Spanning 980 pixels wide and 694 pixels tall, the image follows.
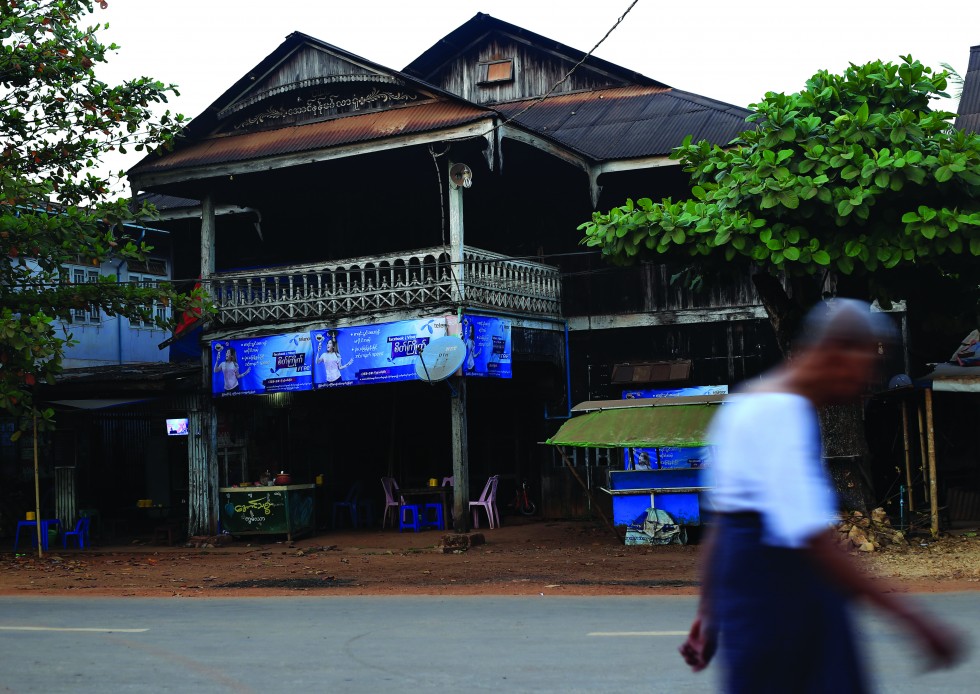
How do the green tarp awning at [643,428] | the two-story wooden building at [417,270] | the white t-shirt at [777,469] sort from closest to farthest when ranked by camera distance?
the white t-shirt at [777,469], the green tarp awning at [643,428], the two-story wooden building at [417,270]

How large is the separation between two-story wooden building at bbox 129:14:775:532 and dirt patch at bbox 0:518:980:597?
146cm

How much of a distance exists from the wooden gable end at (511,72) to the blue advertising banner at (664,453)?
7571 mm

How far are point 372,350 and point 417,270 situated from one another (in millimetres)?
2358

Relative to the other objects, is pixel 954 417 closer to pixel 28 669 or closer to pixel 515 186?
pixel 515 186

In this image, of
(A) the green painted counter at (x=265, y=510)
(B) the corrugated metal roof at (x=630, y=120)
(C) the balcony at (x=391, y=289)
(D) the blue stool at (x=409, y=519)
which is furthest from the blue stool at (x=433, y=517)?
(B) the corrugated metal roof at (x=630, y=120)

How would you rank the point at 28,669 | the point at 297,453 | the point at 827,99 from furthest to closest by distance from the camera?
the point at 297,453
the point at 827,99
the point at 28,669

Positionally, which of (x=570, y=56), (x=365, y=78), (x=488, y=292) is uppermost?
(x=570, y=56)

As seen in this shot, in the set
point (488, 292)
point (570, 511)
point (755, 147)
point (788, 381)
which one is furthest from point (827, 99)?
point (788, 381)

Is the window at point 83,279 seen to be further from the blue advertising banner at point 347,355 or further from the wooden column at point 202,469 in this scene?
the blue advertising banner at point 347,355

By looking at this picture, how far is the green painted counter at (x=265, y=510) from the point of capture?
18438 mm

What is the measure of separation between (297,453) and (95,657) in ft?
43.6

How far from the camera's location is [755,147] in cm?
1365

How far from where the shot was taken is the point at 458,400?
17219mm

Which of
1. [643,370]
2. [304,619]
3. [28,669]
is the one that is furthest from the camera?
[643,370]
